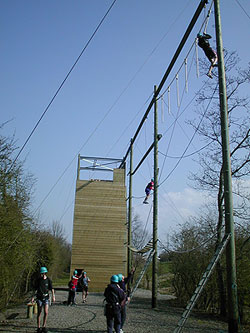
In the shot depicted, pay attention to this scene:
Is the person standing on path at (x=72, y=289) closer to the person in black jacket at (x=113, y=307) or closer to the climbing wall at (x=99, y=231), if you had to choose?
the climbing wall at (x=99, y=231)

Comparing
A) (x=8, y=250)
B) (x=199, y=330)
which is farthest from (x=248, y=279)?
(x=8, y=250)

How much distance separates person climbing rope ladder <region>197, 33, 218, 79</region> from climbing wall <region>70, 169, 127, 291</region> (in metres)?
11.8

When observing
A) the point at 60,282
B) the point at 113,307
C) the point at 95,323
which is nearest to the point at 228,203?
the point at 113,307

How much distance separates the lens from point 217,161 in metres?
12.1

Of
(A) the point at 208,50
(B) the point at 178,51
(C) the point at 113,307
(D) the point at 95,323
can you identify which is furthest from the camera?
(B) the point at 178,51

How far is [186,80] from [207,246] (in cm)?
689

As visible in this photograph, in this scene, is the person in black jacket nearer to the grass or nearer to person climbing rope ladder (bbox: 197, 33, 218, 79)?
person climbing rope ladder (bbox: 197, 33, 218, 79)

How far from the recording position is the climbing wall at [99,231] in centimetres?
1761

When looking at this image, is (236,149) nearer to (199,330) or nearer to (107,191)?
(199,330)

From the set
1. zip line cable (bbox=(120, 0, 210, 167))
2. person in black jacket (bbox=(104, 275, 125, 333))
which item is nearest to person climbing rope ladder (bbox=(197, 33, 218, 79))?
zip line cable (bbox=(120, 0, 210, 167))

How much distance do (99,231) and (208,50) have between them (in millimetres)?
12385

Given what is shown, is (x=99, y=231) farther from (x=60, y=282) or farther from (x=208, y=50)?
(x=60, y=282)

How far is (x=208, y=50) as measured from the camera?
7961mm

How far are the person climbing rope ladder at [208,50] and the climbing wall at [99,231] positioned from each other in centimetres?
A: 1177
